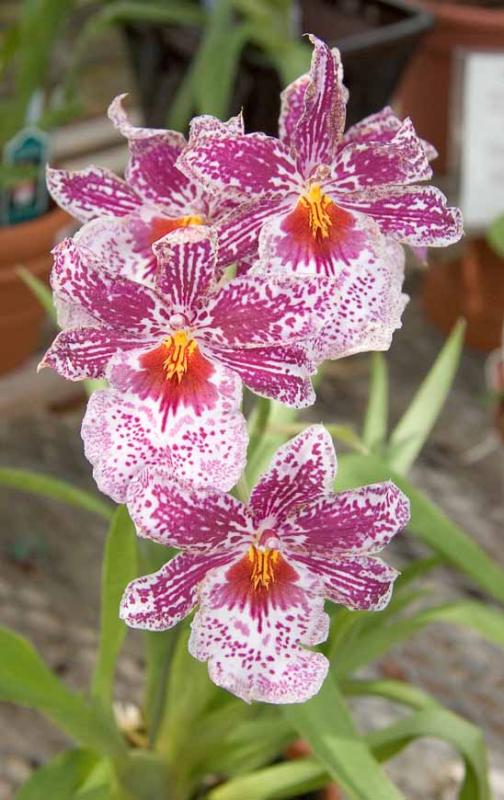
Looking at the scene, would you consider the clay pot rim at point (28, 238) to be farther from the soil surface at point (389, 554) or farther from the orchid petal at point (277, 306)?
the orchid petal at point (277, 306)

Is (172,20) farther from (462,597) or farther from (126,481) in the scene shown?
(126,481)

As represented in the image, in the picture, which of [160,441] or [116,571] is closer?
[160,441]

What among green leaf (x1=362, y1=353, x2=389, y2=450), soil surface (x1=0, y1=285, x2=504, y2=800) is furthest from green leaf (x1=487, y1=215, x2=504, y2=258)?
soil surface (x1=0, y1=285, x2=504, y2=800)

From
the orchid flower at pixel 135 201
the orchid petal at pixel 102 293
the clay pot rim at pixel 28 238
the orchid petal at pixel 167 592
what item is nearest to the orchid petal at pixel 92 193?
the orchid flower at pixel 135 201

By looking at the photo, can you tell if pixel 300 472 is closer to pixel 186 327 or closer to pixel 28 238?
pixel 186 327

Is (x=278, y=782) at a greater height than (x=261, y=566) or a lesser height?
lesser

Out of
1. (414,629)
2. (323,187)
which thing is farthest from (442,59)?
(323,187)
